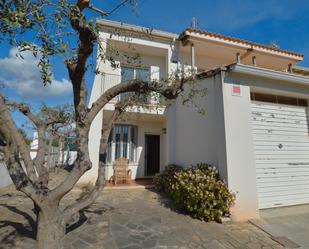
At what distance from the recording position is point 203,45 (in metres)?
10.2

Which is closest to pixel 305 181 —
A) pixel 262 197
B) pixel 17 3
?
pixel 262 197

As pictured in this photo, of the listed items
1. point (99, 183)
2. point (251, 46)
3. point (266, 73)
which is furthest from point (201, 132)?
point (251, 46)

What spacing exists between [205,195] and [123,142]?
6.79 meters

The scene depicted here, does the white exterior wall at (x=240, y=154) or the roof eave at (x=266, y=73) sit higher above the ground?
the roof eave at (x=266, y=73)

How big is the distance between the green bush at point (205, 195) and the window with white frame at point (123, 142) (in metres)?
5.65

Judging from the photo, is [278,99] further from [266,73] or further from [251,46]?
[251,46]

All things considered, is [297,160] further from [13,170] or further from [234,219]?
[13,170]

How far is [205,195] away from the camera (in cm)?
525

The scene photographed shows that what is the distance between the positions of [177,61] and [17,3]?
349 inches

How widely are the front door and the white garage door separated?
6.67 metres

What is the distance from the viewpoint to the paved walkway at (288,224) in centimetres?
437

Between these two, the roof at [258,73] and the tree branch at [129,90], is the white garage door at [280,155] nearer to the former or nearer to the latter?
the roof at [258,73]

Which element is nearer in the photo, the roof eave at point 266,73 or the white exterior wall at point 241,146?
the white exterior wall at point 241,146

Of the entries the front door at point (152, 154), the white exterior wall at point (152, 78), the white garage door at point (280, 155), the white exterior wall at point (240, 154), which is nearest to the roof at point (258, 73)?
the white exterior wall at point (240, 154)
